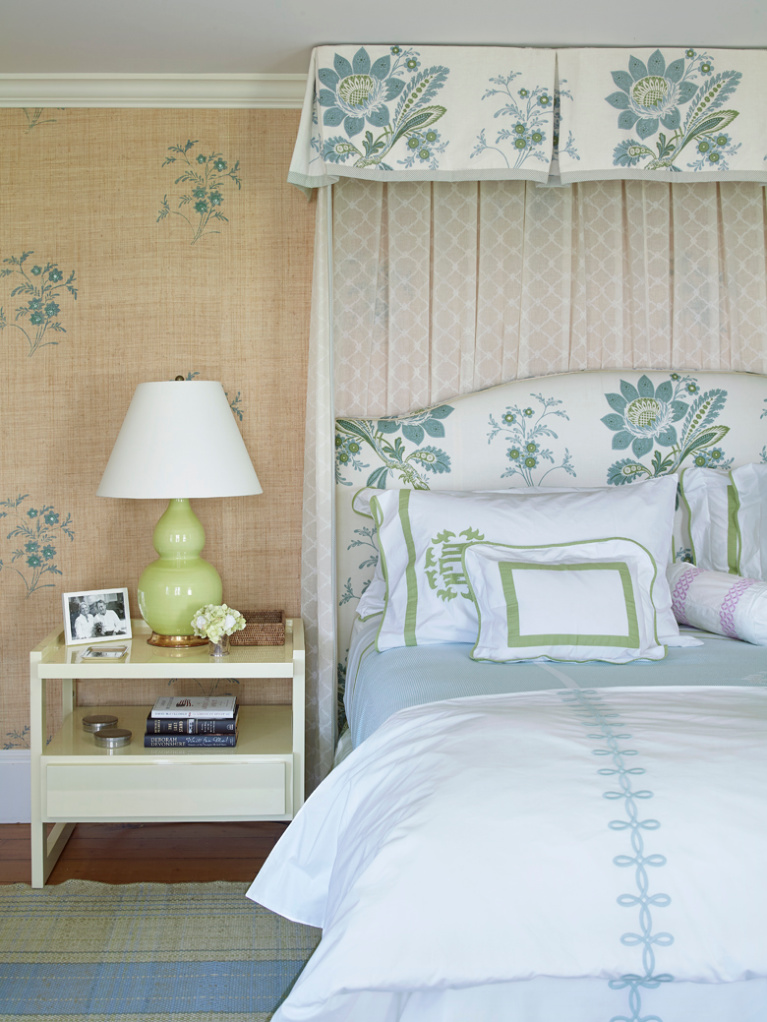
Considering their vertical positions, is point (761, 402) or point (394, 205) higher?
point (394, 205)

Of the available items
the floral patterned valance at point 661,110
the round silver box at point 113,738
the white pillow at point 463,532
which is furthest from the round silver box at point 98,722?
the floral patterned valance at point 661,110

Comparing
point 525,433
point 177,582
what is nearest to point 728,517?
point 525,433

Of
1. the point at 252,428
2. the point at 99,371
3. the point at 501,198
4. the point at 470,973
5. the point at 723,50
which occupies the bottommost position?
the point at 470,973

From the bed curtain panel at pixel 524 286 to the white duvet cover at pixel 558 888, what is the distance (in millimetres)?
1352

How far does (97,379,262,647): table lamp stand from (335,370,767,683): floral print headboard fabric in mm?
450

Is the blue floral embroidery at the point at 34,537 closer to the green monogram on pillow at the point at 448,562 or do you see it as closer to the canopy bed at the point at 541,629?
the canopy bed at the point at 541,629

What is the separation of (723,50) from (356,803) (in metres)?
2.36

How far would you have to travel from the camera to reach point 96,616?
8.25 ft

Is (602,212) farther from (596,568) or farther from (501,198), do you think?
(596,568)

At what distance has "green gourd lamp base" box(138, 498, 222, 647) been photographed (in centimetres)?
240

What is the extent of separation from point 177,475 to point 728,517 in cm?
169

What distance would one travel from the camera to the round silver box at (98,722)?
2.45 metres

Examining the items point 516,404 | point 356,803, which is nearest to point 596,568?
point 516,404

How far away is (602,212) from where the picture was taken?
2.63m
